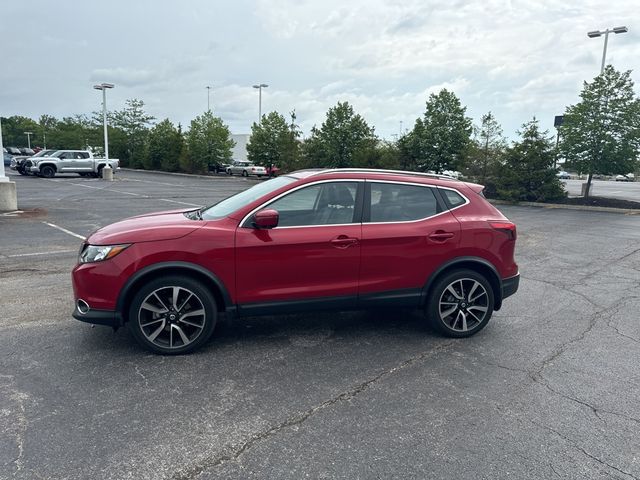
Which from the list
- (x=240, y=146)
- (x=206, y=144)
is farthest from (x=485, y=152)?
A: (x=240, y=146)

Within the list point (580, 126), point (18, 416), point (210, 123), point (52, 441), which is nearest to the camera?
point (52, 441)

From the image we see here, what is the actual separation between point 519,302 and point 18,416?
5.55 meters

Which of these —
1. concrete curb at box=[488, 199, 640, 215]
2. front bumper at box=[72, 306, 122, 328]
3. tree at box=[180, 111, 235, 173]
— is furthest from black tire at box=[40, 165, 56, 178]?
front bumper at box=[72, 306, 122, 328]

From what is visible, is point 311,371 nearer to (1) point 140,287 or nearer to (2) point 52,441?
(1) point 140,287

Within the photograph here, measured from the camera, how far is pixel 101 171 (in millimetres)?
33125

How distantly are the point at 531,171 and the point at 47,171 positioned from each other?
1157 inches

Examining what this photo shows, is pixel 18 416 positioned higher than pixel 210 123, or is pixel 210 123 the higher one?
pixel 210 123

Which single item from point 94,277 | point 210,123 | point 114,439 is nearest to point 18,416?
point 114,439

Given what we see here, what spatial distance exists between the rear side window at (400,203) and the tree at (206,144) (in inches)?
1506

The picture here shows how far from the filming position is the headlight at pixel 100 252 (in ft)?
13.5

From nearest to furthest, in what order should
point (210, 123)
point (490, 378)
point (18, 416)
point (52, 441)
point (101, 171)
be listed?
point (52, 441) → point (18, 416) → point (490, 378) → point (101, 171) → point (210, 123)

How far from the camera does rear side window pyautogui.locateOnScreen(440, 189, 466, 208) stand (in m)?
4.99

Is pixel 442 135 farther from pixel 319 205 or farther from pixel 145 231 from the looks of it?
pixel 145 231

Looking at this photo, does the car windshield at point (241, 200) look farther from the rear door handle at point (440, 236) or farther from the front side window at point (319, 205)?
the rear door handle at point (440, 236)
